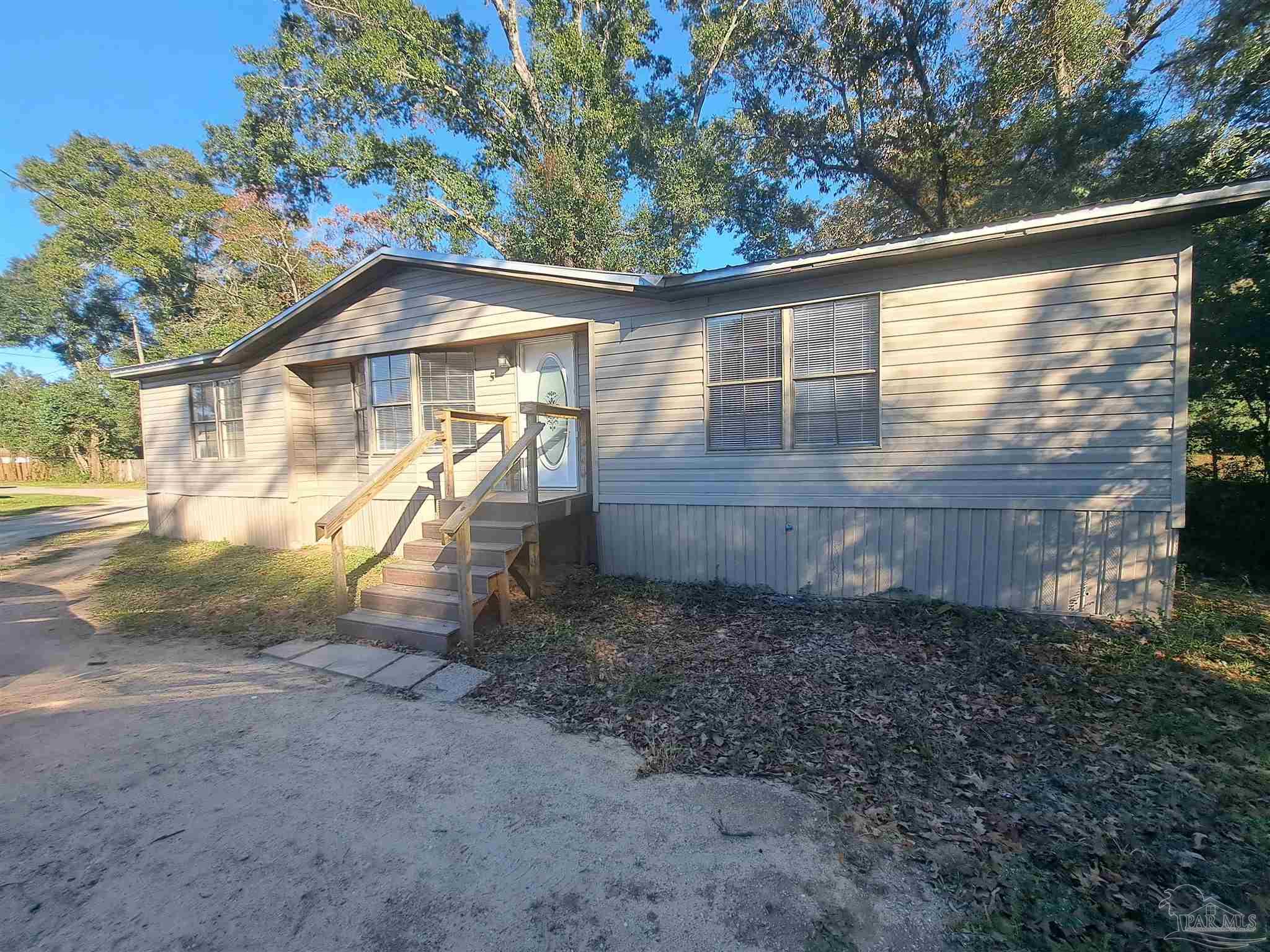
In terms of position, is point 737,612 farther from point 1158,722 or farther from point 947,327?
point 947,327

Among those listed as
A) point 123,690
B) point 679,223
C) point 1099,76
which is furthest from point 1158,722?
point 679,223

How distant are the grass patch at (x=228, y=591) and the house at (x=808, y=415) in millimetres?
894

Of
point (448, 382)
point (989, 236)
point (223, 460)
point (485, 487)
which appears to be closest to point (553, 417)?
point (448, 382)

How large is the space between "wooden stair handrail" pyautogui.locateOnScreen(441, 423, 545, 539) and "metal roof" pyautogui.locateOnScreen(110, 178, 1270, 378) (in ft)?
6.44

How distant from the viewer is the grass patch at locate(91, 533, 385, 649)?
533cm

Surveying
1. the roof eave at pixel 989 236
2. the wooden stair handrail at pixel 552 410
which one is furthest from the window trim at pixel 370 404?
the roof eave at pixel 989 236

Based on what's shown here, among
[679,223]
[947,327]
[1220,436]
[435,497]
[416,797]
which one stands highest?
[679,223]

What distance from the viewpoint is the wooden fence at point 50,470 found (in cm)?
2544

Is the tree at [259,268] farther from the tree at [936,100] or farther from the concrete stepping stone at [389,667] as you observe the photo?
the concrete stepping stone at [389,667]

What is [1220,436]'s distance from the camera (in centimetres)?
773

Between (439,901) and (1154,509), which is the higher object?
(1154,509)

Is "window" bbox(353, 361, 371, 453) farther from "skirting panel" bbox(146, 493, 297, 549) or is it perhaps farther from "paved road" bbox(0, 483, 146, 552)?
"paved road" bbox(0, 483, 146, 552)

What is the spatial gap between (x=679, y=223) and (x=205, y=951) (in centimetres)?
1670

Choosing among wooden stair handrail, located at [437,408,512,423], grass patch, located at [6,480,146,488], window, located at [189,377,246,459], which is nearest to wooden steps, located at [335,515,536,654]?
wooden stair handrail, located at [437,408,512,423]
